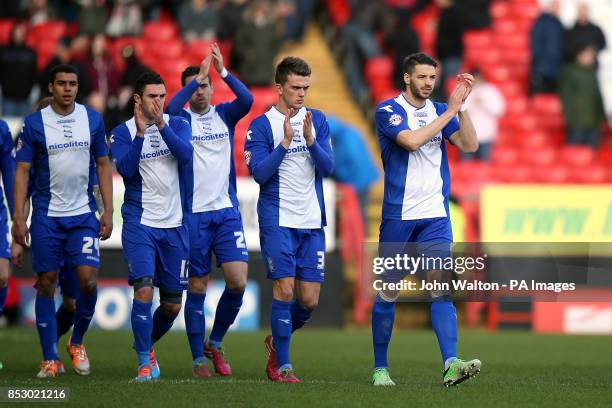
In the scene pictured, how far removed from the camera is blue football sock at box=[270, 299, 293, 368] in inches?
394

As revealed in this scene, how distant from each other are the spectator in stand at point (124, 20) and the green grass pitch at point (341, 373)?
7626 mm

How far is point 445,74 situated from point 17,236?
13.2m

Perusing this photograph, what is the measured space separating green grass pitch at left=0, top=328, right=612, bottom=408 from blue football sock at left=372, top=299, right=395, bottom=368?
0.25 metres

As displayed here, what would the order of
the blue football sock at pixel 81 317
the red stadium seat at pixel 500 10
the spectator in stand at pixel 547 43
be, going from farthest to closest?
the red stadium seat at pixel 500 10, the spectator in stand at pixel 547 43, the blue football sock at pixel 81 317

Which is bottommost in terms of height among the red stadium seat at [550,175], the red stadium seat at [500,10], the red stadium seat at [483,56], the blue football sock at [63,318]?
the blue football sock at [63,318]

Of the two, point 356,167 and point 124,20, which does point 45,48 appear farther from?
point 356,167

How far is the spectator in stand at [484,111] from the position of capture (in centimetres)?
2159

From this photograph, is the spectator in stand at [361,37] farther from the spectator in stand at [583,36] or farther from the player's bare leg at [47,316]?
the player's bare leg at [47,316]

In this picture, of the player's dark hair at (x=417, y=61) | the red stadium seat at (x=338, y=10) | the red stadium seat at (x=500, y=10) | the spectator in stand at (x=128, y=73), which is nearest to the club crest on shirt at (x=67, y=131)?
the player's dark hair at (x=417, y=61)

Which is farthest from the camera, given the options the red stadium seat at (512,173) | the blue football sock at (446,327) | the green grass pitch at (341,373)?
the red stadium seat at (512,173)

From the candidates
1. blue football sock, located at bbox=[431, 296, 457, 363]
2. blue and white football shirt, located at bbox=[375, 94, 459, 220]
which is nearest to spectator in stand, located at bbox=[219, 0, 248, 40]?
blue and white football shirt, located at bbox=[375, 94, 459, 220]

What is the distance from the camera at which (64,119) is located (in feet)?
35.1

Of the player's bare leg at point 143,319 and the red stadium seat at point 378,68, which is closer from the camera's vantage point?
the player's bare leg at point 143,319

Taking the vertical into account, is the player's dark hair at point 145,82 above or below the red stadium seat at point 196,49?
below
